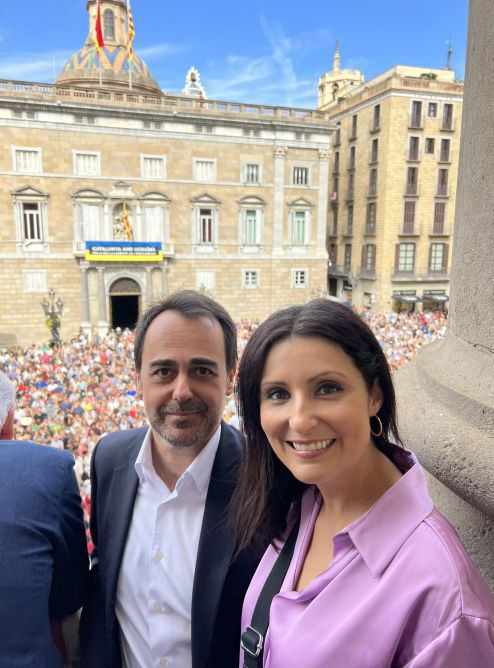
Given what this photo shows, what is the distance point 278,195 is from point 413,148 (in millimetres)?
9127

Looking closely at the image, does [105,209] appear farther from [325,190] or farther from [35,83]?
[325,190]

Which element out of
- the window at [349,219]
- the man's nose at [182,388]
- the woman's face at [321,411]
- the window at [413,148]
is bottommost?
the man's nose at [182,388]

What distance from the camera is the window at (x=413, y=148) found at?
90.7ft

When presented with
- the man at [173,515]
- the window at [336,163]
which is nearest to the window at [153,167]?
the window at [336,163]

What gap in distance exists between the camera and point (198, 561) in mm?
1879

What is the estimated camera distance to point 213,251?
959 inches

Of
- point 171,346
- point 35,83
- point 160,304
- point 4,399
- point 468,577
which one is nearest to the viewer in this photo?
point 468,577

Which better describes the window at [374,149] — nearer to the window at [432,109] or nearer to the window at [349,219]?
the window at [432,109]

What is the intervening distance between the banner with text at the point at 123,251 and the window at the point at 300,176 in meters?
7.64

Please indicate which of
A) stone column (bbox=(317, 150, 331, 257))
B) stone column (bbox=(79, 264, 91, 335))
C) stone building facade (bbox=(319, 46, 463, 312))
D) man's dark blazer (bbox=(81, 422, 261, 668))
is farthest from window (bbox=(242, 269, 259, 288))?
man's dark blazer (bbox=(81, 422, 261, 668))

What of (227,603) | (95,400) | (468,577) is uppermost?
(468,577)

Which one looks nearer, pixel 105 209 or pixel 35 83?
pixel 35 83

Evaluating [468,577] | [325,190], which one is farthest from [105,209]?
[468,577]

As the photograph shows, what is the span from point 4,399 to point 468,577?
5.77 ft
